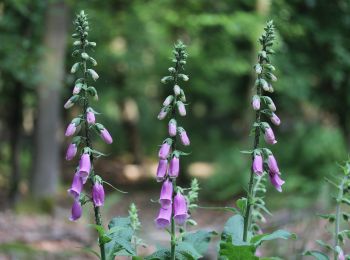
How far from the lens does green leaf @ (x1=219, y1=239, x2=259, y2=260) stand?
9.01 feet

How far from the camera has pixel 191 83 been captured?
20438mm

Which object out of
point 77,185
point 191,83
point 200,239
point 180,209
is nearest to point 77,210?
point 77,185

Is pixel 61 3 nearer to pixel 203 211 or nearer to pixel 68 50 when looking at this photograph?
pixel 68 50

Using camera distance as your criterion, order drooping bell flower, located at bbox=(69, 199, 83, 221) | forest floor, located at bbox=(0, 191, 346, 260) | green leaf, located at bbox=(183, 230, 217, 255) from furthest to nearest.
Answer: forest floor, located at bbox=(0, 191, 346, 260) < green leaf, located at bbox=(183, 230, 217, 255) < drooping bell flower, located at bbox=(69, 199, 83, 221)

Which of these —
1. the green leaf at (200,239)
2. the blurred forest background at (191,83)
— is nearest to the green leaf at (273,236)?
the green leaf at (200,239)

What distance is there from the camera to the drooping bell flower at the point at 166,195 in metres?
2.73

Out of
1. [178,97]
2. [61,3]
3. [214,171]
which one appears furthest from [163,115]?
[214,171]

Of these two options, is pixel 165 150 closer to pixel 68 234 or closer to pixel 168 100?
pixel 168 100

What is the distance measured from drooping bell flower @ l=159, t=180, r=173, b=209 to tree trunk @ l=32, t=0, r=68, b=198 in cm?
1049

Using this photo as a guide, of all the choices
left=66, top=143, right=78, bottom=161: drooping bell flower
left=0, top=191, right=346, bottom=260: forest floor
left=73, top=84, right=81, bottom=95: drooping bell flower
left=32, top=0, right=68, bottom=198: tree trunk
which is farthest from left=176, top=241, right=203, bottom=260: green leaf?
left=32, top=0, right=68, bottom=198: tree trunk

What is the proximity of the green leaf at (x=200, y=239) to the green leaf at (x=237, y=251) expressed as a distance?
30 centimetres

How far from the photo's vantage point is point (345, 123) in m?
14.5

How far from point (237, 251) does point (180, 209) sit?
0.34m

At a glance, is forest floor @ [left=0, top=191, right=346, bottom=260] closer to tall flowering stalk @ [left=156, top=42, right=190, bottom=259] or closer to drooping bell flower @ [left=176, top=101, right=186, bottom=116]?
tall flowering stalk @ [left=156, top=42, right=190, bottom=259]
